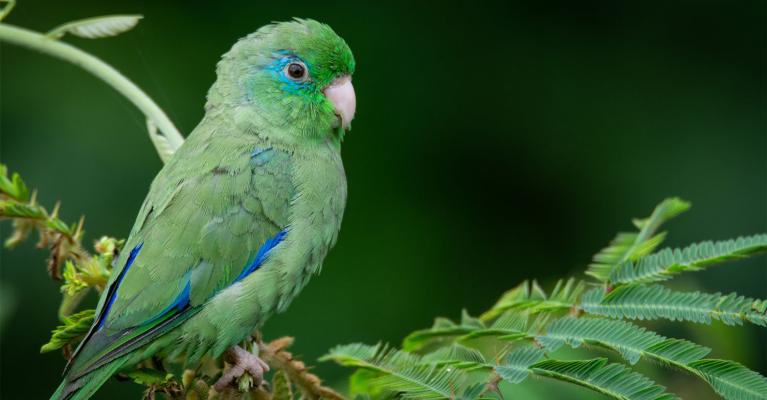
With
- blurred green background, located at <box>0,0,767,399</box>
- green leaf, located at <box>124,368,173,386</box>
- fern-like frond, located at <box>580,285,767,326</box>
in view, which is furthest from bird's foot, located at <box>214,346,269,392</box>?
blurred green background, located at <box>0,0,767,399</box>

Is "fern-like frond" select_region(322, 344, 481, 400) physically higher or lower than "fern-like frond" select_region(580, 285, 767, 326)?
lower

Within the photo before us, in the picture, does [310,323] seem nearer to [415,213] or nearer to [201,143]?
[415,213]

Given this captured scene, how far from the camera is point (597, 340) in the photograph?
1.96m

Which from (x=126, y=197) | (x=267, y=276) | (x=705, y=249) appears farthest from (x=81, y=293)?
(x=126, y=197)

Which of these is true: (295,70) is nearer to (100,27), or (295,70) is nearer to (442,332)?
(100,27)

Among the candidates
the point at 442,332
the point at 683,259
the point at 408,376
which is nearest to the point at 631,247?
the point at 683,259

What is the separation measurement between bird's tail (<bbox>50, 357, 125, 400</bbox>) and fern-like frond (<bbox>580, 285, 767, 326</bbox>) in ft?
4.05

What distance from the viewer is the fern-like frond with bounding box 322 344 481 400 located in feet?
6.46

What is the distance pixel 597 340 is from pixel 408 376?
453 millimetres

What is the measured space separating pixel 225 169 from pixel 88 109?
99.5 inches

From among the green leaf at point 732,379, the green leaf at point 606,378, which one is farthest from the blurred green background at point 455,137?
the green leaf at point 732,379

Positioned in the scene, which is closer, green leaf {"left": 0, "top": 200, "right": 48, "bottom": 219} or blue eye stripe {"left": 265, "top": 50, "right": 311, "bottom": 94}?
green leaf {"left": 0, "top": 200, "right": 48, "bottom": 219}

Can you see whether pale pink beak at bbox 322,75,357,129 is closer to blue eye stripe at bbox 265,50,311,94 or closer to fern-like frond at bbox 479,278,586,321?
blue eye stripe at bbox 265,50,311,94

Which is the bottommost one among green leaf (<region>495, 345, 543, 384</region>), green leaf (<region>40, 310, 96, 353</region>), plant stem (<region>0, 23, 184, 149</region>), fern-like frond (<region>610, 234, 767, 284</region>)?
green leaf (<region>40, 310, 96, 353</region>)
